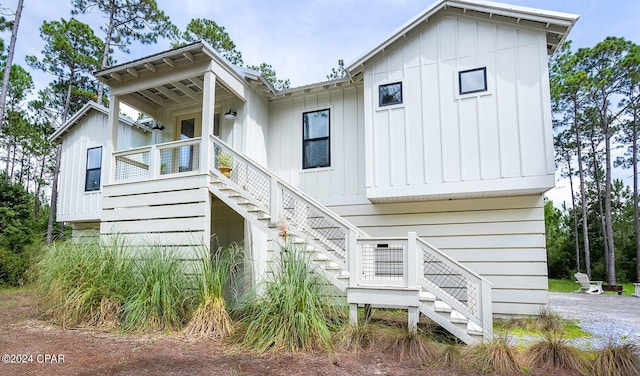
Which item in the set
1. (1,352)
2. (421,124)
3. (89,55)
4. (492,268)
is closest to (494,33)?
(421,124)

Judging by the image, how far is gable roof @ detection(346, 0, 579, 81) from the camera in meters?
6.34

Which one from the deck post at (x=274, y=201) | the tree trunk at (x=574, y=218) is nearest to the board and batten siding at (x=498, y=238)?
the deck post at (x=274, y=201)

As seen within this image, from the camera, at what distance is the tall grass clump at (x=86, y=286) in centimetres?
583

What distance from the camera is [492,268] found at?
22.6ft

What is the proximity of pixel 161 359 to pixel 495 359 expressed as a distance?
153 inches

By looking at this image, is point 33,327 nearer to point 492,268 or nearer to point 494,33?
point 492,268

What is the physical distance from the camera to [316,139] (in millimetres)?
8648

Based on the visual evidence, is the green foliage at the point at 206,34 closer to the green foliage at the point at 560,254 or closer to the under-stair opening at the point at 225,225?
the under-stair opening at the point at 225,225

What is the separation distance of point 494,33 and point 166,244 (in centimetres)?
732

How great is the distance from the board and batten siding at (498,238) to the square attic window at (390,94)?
212 centimetres

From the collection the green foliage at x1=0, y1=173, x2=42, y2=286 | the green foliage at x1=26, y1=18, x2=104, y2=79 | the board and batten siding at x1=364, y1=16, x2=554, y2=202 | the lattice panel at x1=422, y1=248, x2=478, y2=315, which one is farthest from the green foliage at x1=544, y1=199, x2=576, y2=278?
the green foliage at x1=26, y1=18, x2=104, y2=79

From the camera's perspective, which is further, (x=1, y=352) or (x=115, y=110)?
(x=115, y=110)

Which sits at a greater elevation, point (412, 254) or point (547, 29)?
point (547, 29)

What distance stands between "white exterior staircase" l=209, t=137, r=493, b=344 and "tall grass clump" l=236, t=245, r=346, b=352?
0.45 m
